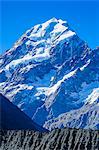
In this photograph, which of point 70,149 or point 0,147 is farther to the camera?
point 0,147

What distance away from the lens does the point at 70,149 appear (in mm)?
182375

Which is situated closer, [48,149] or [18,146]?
[48,149]

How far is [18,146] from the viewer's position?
649ft

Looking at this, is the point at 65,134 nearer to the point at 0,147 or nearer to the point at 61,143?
the point at 61,143

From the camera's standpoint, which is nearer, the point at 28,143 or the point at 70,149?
the point at 70,149

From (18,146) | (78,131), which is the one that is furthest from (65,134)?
(18,146)

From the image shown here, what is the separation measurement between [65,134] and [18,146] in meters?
Answer: 19.8

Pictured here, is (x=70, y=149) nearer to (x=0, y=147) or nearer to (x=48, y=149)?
(x=48, y=149)

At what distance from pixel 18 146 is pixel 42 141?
10.8 m

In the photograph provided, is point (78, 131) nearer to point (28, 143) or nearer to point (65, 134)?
point (65, 134)

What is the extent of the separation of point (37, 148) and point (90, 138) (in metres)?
20.3

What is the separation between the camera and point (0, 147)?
19800 cm

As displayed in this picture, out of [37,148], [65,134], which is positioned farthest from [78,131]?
[37,148]

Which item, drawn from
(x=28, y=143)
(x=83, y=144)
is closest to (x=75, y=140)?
(x=83, y=144)
